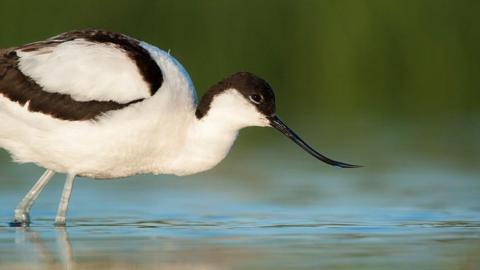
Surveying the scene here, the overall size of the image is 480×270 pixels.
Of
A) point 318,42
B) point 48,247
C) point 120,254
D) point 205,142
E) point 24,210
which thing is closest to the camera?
point 120,254

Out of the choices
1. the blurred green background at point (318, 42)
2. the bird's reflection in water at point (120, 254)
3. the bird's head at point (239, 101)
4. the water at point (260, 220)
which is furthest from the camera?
the blurred green background at point (318, 42)

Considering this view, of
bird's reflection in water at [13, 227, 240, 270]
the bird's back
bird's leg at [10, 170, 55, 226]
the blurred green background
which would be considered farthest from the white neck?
the blurred green background

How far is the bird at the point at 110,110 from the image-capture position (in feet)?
31.7

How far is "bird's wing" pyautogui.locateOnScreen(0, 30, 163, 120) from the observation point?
9680 millimetres

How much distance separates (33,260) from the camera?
791cm

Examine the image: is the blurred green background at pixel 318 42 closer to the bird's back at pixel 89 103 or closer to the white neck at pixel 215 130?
the white neck at pixel 215 130

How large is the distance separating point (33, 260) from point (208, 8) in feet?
40.3

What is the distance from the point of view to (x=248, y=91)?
9914 mm

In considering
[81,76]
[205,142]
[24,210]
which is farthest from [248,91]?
[24,210]

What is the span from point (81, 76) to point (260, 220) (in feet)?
5.40

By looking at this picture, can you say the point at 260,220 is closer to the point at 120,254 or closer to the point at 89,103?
the point at 89,103

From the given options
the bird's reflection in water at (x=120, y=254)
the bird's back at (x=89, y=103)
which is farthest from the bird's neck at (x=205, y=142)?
the bird's reflection in water at (x=120, y=254)

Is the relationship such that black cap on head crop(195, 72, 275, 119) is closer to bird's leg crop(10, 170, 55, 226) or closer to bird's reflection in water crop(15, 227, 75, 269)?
bird's leg crop(10, 170, 55, 226)

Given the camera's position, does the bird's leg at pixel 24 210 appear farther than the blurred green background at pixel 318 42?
No
